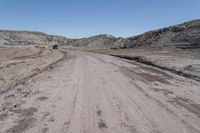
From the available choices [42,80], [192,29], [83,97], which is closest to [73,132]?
[83,97]

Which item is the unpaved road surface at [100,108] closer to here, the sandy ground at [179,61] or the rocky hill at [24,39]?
the sandy ground at [179,61]

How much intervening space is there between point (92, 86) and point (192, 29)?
47.2m

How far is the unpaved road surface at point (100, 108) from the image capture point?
21.8 feet

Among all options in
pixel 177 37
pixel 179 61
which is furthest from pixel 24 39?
pixel 179 61

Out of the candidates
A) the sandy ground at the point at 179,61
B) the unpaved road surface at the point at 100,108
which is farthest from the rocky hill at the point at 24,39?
the unpaved road surface at the point at 100,108

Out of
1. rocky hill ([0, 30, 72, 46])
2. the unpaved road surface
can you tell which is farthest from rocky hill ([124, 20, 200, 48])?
rocky hill ([0, 30, 72, 46])

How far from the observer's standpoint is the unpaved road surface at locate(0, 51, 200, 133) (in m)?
6.64

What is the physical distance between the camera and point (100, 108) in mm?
8352

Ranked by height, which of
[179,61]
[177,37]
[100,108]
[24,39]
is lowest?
[24,39]

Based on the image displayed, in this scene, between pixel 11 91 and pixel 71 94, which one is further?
pixel 11 91

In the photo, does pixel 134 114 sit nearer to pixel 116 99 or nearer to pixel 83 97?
pixel 116 99

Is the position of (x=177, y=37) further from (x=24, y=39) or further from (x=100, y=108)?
(x=24, y=39)

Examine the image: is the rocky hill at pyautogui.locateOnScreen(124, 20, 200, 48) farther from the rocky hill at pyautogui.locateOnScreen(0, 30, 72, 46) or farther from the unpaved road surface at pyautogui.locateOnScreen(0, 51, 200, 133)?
the rocky hill at pyautogui.locateOnScreen(0, 30, 72, 46)

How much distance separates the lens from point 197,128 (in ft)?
21.7
